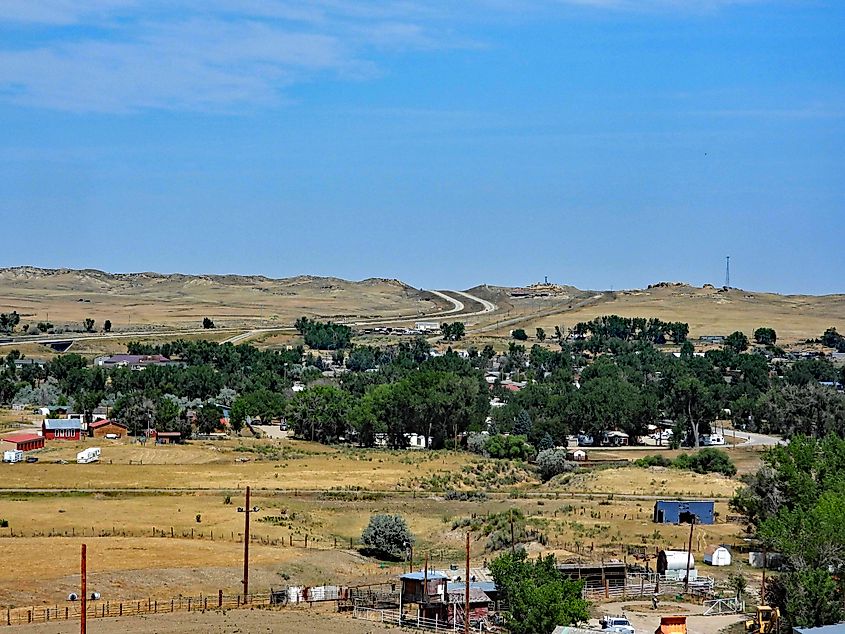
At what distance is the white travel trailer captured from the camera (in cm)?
8162

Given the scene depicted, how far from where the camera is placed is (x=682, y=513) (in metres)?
59.8

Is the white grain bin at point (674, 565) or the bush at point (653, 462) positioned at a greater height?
the bush at point (653, 462)

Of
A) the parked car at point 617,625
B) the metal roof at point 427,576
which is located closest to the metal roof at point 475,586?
the metal roof at point 427,576

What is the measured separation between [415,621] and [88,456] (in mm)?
45317

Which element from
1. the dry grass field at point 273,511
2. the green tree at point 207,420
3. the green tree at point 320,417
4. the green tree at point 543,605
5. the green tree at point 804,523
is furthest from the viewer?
the green tree at point 207,420

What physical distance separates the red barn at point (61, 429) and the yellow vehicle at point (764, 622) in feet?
205

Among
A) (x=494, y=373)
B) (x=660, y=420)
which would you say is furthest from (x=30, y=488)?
(x=494, y=373)

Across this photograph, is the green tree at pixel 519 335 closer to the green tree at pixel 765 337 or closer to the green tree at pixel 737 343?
the green tree at pixel 737 343

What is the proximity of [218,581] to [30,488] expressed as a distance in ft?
85.1

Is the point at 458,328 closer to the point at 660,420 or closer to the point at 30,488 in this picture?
the point at 660,420

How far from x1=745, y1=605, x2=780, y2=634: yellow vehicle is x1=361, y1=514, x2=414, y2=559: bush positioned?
18.2m

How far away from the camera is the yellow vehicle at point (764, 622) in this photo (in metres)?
39.3

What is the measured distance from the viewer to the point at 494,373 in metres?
148

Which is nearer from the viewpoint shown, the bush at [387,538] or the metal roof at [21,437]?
the bush at [387,538]
